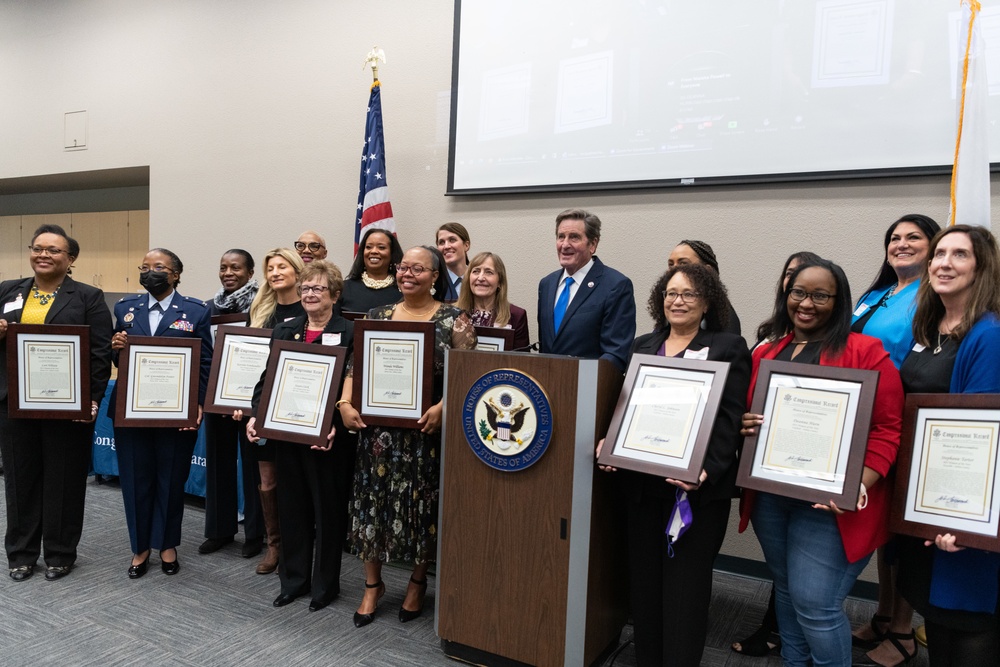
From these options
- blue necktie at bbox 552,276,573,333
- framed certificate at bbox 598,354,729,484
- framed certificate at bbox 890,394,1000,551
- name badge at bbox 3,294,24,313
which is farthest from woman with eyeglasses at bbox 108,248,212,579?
framed certificate at bbox 890,394,1000,551

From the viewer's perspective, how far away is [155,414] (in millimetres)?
3074

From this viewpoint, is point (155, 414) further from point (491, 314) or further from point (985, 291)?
point (985, 291)

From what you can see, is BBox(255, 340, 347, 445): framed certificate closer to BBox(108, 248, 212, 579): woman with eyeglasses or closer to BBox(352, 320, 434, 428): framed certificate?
BBox(352, 320, 434, 428): framed certificate

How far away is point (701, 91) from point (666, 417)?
2.41 m

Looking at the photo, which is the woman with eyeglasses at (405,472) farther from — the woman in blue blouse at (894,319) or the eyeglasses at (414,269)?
the woman in blue blouse at (894,319)

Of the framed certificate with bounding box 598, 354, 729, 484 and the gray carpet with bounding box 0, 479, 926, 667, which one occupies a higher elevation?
the framed certificate with bounding box 598, 354, 729, 484

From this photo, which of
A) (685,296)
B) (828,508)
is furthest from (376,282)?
(828,508)

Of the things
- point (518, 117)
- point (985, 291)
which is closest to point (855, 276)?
point (985, 291)

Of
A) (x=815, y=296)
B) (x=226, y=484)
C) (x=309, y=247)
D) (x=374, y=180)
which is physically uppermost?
(x=374, y=180)

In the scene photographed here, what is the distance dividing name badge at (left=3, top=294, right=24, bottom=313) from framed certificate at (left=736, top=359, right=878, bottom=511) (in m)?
3.34

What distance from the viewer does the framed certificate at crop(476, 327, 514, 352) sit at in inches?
109

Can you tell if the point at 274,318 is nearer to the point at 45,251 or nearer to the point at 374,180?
the point at 45,251

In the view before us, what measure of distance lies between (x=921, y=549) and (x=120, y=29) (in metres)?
7.16

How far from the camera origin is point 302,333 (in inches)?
113
